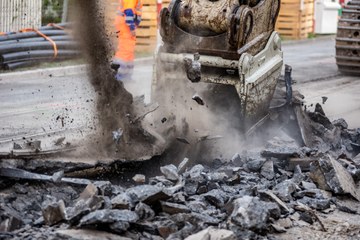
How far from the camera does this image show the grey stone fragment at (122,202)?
5.52 meters

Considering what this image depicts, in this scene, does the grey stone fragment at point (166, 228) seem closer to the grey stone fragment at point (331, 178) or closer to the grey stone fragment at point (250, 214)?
the grey stone fragment at point (250, 214)

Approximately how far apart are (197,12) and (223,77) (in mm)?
788

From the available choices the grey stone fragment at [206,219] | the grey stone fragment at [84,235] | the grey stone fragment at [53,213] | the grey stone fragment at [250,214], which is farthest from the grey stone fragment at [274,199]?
the grey stone fragment at [53,213]

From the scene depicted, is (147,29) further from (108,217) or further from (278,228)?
(108,217)

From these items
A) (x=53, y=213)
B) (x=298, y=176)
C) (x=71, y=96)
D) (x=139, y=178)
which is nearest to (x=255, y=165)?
(x=298, y=176)

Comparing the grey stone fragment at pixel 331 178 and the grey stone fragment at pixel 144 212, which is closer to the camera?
the grey stone fragment at pixel 144 212

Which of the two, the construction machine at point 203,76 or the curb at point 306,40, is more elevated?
the construction machine at point 203,76

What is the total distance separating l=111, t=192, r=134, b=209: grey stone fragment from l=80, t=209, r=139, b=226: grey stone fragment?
0.12 meters

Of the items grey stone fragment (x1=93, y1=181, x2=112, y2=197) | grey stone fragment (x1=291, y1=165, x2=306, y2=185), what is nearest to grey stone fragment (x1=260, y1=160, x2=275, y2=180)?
grey stone fragment (x1=291, y1=165, x2=306, y2=185)

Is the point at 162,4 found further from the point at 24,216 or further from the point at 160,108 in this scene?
the point at 24,216

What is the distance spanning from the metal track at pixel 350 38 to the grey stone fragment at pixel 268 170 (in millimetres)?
8300

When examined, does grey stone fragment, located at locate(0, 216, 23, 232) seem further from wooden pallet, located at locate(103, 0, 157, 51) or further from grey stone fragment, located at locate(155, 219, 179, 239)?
wooden pallet, located at locate(103, 0, 157, 51)

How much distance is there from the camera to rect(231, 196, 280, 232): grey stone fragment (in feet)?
18.3

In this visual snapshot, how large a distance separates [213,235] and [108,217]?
0.76 m
